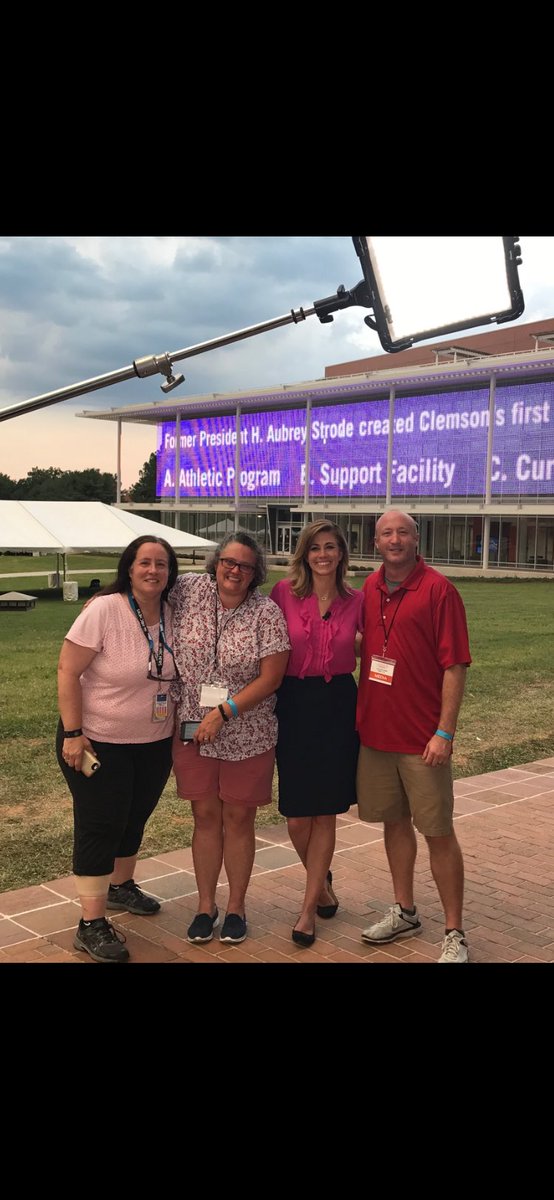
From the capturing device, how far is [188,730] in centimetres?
396

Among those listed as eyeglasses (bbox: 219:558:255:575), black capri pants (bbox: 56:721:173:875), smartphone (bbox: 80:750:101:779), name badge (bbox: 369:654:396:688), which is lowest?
black capri pants (bbox: 56:721:173:875)

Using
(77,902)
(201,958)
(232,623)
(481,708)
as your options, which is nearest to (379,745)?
(232,623)

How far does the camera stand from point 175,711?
407cm

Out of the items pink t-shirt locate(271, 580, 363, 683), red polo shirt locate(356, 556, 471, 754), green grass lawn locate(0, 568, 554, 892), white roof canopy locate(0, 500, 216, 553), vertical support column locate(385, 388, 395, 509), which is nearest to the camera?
red polo shirt locate(356, 556, 471, 754)

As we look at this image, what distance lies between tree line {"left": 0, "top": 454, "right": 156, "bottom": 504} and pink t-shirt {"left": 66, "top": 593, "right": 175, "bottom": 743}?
7858 cm

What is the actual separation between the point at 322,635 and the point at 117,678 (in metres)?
0.83

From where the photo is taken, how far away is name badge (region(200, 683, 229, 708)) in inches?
154

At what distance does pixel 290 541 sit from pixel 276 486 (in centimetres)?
342

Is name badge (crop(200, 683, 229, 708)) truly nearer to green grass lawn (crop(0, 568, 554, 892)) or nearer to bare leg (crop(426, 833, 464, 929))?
bare leg (crop(426, 833, 464, 929))

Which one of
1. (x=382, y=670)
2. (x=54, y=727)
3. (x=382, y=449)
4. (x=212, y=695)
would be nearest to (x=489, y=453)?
(x=382, y=449)

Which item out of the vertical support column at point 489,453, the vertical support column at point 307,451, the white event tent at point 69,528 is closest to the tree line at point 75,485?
the vertical support column at point 307,451

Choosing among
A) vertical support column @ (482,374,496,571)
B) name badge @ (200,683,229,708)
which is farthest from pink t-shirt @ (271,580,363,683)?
vertical support column @ (482,374,496,571)

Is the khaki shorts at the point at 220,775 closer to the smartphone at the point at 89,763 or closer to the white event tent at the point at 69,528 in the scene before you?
the smartphone at the point at 89,763

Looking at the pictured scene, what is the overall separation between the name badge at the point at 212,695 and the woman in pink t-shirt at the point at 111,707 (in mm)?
142
